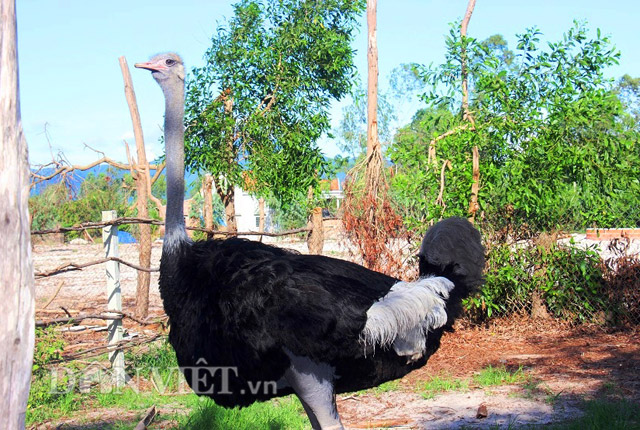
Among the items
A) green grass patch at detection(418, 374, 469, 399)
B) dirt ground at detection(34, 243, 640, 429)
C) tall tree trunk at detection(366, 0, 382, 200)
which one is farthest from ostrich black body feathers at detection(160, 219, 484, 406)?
tall tree trunk at detection(366, 0, 382, 200)

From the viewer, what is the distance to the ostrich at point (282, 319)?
3.16 m

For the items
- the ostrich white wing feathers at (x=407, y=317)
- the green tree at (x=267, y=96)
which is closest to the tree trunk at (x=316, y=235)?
the green tree at (x=267, y=96)

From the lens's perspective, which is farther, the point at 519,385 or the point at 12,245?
the point at 519,385

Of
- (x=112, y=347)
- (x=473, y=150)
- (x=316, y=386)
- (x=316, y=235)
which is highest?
(x=473, y=150)

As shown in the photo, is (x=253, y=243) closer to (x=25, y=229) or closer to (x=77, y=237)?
(x=25, y=229)

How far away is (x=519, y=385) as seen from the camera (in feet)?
18.3

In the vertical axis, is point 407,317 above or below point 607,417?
above

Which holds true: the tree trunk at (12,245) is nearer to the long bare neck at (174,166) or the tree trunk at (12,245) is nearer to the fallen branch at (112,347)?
the long bare neck at (174,166)

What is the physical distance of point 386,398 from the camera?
5.48m

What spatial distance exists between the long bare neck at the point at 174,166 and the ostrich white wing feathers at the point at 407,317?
105 centimetres

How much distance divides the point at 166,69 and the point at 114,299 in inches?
102

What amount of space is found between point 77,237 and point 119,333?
74.3 feet

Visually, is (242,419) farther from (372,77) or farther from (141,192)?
(372,77)

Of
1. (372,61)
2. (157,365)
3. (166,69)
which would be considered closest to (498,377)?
(157,365)
